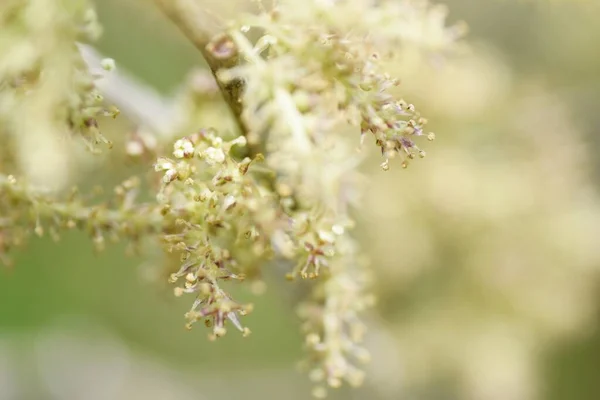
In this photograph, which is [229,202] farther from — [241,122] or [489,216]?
[489,216]

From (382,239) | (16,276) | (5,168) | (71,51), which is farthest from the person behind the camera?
(16,276)

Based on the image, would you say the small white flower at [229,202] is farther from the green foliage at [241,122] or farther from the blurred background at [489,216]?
the blurred background at [489,216]

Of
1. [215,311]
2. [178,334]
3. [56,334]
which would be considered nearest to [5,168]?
[215,311]

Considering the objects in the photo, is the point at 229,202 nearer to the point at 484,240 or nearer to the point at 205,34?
the point at 205,34

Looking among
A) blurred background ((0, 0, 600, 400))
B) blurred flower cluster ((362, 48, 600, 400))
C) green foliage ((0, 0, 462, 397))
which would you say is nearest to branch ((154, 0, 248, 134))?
green foliage ((0, 0, 462, 397))

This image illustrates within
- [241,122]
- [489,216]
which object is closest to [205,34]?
[241,122]

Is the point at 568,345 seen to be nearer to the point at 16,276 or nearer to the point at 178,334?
the point at 178,334

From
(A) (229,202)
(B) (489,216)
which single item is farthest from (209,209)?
(B) (489,216)

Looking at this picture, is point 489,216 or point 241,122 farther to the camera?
point 489,216

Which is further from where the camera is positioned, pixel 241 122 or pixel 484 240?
pixel 484 240

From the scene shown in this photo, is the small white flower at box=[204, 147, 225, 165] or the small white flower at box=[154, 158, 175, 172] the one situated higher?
the small white flower at box=[204, 147, 225, 165]

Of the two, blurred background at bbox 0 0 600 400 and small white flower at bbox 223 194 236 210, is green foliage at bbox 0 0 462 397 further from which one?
blurred background at bbox 0 0 600 400
